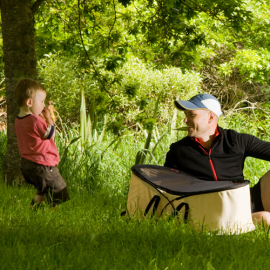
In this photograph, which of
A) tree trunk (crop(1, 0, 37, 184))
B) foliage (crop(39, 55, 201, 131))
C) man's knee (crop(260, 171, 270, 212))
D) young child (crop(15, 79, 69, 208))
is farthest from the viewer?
foliage (crop(39, 55, 201, 131))

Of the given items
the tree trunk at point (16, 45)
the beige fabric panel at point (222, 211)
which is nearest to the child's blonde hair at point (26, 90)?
the tree trunk at point (16, 45)

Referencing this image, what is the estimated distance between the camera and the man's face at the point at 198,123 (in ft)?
11.1

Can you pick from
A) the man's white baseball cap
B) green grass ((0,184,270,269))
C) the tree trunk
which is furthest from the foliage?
green grass ((0,184,270,269))

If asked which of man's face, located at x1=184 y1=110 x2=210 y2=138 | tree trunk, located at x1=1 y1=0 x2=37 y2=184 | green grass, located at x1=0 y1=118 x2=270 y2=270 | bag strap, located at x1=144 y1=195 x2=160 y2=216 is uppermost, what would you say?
tree trunk, located at x1=1 y1=0 x2=37 y2=184

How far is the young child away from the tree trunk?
145 centimetres

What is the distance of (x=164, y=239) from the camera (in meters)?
2.71

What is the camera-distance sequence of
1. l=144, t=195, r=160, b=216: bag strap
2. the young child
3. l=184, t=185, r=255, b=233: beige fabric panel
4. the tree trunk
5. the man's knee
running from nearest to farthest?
l=184, t=185, r=255, b=233: beige fabric panel, l=144, t=195, r=160, b=216: bag strap, the man's knee, the young child, the tree trunk

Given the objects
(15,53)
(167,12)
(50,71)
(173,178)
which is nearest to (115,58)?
(167,12)

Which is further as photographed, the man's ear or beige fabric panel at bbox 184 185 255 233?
the man's ear

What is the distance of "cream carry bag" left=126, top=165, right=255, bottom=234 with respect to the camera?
2939mm

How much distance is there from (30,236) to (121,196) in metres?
1.91

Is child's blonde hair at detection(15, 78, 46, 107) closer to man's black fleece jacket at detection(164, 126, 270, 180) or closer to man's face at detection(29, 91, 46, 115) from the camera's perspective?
man's face at detection(29, 91, 46, 115)

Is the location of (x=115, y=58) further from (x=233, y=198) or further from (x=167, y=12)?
(x=233, y=198)

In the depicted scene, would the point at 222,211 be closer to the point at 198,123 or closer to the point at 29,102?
the point at 198,123
